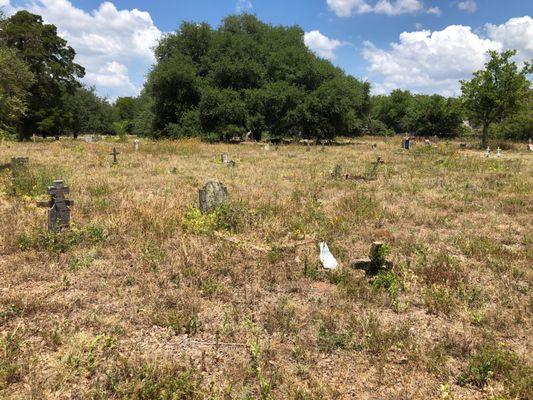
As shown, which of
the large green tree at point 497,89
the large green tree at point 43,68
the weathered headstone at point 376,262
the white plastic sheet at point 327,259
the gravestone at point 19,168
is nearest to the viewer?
the weathered headstone at point 376,262

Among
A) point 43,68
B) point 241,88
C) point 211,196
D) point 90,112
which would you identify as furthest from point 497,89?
point 90,112

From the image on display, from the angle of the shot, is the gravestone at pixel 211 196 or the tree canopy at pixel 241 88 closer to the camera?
the gravestone at pixel 211 196

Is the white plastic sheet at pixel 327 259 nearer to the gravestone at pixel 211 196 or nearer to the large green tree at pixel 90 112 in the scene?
the gravestone at pixel 211 196

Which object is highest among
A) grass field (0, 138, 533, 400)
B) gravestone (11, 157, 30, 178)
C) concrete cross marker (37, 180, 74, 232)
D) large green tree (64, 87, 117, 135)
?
large green tree (64, 87, 117, 135)

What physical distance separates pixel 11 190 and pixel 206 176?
6501mm

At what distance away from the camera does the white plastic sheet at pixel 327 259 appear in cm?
647

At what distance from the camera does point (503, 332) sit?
4648 millimetres

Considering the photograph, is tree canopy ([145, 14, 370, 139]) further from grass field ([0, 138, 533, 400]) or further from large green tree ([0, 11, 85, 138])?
grass field ([0, 138, 533, 400])

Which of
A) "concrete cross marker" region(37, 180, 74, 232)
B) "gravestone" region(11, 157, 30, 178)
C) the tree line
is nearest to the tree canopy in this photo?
the tree line

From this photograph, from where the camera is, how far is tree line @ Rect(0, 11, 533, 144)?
3516 centimetres

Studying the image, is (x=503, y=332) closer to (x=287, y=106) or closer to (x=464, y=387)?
(x=464, y=387)

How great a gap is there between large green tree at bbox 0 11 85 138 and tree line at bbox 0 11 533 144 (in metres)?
0.10

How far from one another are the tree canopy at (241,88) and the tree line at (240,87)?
10 cm

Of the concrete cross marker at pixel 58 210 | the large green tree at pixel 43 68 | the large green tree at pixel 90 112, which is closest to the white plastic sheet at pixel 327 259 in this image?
the concrete cross marker at pixel 58 210
